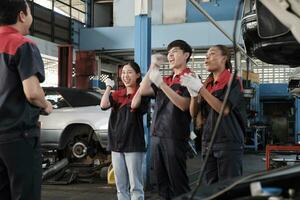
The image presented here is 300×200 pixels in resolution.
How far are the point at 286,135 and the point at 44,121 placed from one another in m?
10.5

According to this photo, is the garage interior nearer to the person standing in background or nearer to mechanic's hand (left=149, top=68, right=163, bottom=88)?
the person standing in background

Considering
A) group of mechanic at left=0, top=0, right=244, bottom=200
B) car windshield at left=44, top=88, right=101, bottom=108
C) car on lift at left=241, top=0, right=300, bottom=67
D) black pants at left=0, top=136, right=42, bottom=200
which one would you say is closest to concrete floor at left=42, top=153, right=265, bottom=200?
car windshield at left=44, top=88, right=101, bottom=108

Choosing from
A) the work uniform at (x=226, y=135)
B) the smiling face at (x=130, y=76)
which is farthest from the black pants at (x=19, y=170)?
the smiling face at (x=130, y=76)

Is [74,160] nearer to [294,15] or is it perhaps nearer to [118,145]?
[118,145]

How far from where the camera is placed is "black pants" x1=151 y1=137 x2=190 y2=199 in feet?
10.8

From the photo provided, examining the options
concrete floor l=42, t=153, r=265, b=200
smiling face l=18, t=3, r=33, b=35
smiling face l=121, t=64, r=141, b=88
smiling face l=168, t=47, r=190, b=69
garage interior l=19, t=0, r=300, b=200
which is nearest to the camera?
smiling face l=18, t=3, r=33, b=35

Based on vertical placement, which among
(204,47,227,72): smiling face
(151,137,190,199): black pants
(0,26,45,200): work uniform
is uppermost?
(204,47,227,72): smiling face

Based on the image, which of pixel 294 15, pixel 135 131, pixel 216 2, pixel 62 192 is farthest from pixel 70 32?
pixel 294 15

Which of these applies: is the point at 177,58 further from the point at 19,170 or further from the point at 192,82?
the point at 19,170

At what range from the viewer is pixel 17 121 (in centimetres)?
238

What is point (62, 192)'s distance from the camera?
6242 mm

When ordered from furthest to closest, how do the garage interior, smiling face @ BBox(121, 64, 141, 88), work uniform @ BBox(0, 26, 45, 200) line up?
the garage interior, smiling face @ BBox(121, 64, 141, 88), work uniform @ BBox(0, 26, 45, 200)

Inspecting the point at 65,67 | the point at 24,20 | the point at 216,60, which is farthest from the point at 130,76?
the point at 65,67

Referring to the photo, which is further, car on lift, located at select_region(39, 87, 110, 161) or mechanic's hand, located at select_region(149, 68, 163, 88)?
car on lift, located at select_region(39, 87, 110, 161)
